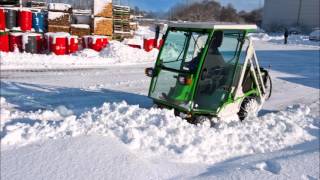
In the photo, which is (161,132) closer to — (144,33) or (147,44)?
(147,44)

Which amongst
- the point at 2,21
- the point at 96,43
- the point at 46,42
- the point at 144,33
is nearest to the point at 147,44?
the point at 96,43

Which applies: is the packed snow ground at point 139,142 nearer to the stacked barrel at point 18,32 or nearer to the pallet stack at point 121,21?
the stacked barrel at point 18,32

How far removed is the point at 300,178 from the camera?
534 centimetres

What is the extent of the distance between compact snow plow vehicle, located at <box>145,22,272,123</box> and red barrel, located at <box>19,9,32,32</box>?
12072 mm

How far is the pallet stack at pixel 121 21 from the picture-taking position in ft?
74.3

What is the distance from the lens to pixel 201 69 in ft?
22.7

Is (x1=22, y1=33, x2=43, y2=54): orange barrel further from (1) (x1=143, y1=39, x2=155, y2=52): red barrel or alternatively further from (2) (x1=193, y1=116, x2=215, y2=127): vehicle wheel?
(2) (x1=193, y1=116, x2=215, y2=127): vehicle wheel

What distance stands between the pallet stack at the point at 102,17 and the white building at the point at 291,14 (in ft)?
183

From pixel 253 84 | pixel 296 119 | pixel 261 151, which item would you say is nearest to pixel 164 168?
pixel 261 151

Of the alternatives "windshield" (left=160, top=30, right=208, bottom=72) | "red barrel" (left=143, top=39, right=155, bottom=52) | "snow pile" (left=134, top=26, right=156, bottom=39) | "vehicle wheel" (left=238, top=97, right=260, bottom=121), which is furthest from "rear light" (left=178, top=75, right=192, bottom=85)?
"snow pile" (left=134, top=26, right=156, bottom=39)

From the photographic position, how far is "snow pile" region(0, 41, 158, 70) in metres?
14.4

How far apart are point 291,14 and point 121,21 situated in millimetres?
57534

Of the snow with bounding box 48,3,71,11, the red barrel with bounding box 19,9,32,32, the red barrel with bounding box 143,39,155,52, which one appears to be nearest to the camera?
the red barrel with bounding box 19,9,32,32

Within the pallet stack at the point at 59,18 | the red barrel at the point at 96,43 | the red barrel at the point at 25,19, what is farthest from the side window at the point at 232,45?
the pallet stack at the point at 59,18
